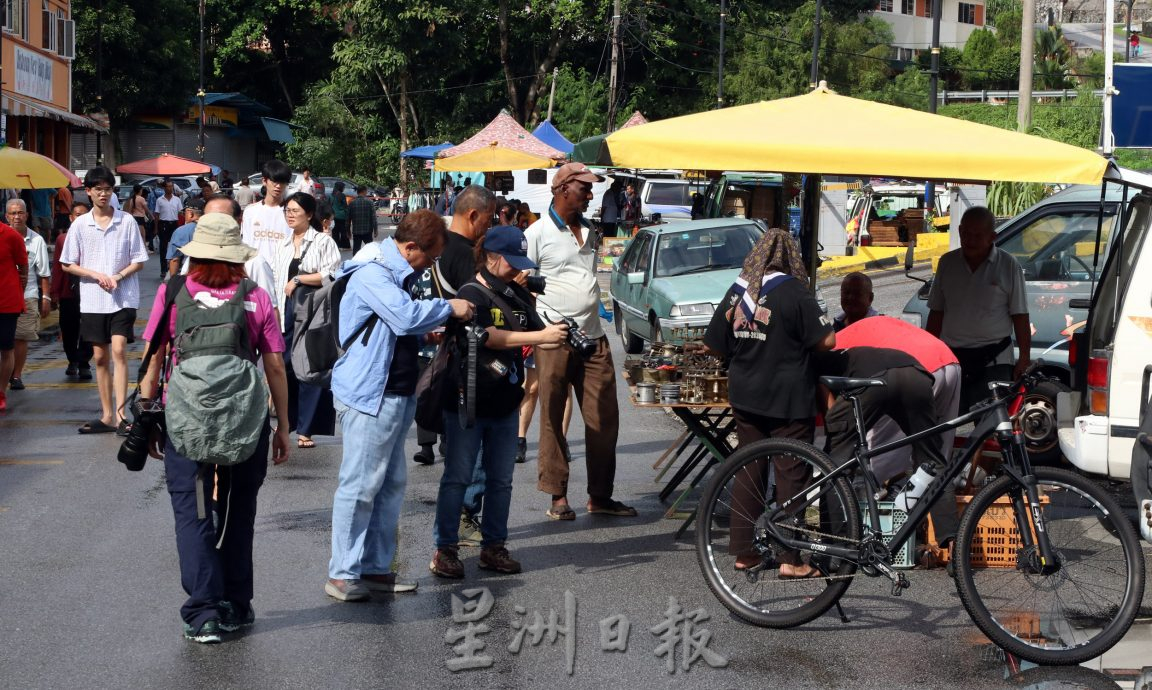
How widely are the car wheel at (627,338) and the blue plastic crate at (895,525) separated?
10319mm

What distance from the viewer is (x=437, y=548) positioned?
6.94 meters

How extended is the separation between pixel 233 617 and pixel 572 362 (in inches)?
114

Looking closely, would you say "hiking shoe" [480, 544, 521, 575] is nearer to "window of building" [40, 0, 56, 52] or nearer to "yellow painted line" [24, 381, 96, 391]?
"yellow painted line" [24, 381, 96, 391]

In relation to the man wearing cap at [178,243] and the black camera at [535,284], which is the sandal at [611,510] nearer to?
the black camera at [535,284]

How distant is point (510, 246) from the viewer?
6.84m

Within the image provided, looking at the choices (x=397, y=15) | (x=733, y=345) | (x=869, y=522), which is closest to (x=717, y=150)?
(x=733, y=345)

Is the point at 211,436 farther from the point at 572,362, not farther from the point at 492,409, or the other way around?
the point at 572,362

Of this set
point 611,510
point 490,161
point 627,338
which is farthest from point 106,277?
point 490,161

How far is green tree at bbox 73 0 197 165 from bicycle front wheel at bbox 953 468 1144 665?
47560 mm

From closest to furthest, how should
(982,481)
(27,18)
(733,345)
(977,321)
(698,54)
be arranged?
(733,345) → (982,481) → (977,321) → (27,18) → (698,54)

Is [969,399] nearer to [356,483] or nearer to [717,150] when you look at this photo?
[717,150]

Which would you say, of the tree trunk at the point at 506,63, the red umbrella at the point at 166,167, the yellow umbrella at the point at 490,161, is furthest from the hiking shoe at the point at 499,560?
the tree trunk at the point at 506,63

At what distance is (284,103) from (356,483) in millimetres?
63703

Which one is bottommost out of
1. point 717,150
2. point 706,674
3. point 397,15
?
point 706,674
